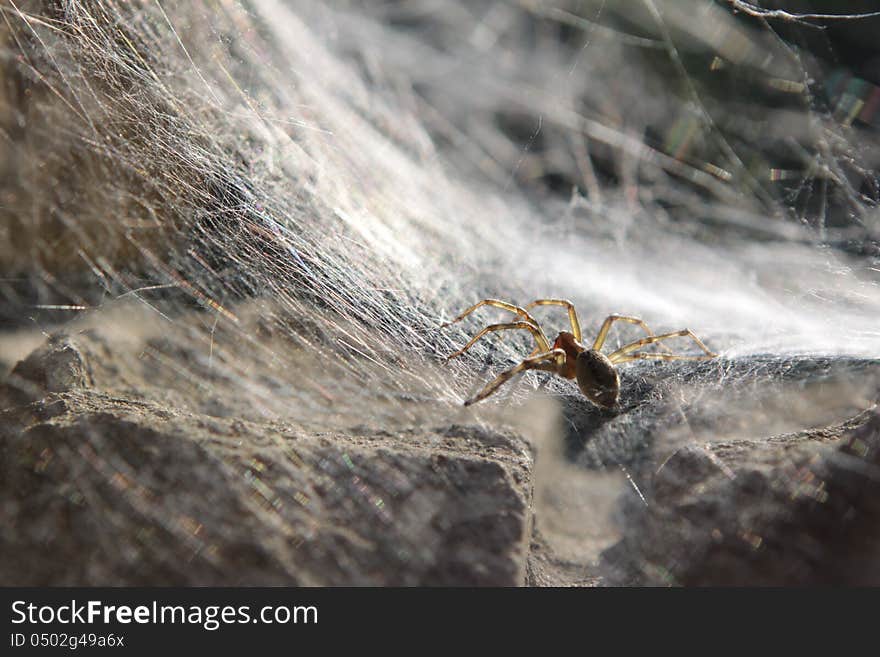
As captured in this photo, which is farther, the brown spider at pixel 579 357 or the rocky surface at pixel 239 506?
the brown spider at pixel 579 357

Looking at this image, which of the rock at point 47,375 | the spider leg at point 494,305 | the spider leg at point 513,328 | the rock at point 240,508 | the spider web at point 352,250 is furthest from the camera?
the spider leg at point 494,305

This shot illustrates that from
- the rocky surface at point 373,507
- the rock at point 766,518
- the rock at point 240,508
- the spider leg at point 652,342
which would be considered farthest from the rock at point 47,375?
the spider leg at point 652,342

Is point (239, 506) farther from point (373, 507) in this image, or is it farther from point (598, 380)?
point (598, 380)

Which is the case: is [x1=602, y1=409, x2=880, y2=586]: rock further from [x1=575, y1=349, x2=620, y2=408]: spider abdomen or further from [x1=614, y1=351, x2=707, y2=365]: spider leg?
[x1=614, y1=351, x2=707, y2=365]: spider leg

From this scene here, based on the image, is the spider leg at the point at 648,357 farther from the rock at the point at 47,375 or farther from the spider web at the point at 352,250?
the rock at the point at 47,375

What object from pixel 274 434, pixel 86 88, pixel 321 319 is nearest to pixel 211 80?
pixel 86 88

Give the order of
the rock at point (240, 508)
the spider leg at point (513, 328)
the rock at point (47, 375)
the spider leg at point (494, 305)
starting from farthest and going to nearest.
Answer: the spider leg at point (494, 305) < the spider leg at point (513, 328) < the rock at point (47, 375) < the rock at point (240, 508)

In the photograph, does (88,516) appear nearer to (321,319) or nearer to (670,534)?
(321,319)

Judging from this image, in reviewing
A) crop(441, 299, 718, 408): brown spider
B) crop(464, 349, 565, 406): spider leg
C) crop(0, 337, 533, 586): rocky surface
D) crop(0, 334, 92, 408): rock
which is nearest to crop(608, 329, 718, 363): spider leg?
crop(441, 299, 718, 408): brown spider

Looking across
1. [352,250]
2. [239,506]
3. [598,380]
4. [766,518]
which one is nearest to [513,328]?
[598,380]
